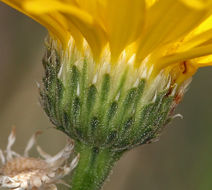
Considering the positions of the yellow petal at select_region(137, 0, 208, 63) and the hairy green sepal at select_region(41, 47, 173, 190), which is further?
the hairy green sepal at select_region(41, 47, 173, 190)

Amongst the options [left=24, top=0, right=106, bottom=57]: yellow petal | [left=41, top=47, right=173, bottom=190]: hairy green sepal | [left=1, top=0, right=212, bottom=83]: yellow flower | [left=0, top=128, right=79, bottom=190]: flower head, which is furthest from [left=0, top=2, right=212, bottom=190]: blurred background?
[left=24, top=0, right=106, bottom=57]: yellow petal

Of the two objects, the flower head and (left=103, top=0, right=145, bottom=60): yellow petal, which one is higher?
(left=103, top=0, right=145, bottom=60): yellow petal

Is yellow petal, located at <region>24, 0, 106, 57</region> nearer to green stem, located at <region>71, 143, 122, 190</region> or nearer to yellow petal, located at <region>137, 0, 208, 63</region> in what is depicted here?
yellow petal, located at <region>137, 0, 208, 63</region>

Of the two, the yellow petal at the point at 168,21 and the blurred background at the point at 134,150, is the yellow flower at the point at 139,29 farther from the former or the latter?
the blurred background at the point at 134,150

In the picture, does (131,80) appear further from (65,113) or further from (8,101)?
(8,101)

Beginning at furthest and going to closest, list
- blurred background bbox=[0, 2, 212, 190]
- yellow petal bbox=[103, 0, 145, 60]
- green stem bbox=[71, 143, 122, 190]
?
blurred background bbox=[0, 2, 212, 190] < green stem bbox=[71, 143, 122, 190] < yellow petal bbox=[103, 0, 145, 60]

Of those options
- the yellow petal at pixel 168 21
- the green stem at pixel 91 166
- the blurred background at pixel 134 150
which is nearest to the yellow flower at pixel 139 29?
the yellow petal at pixel 168 21

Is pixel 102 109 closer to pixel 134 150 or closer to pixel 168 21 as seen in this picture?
pixel 168 21
